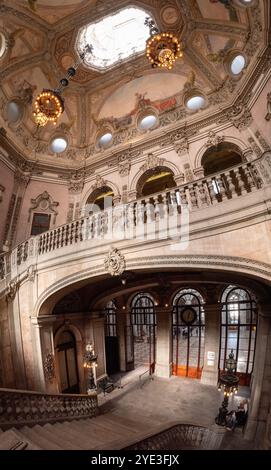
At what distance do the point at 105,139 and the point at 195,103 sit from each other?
189 inches

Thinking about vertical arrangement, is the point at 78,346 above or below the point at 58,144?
below

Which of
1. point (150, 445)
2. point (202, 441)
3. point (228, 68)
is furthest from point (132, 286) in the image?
point (228, 68)

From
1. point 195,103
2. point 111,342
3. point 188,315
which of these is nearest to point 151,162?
point 195,103

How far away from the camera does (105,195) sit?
41.6 feet

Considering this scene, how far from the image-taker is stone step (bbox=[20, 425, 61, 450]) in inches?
150

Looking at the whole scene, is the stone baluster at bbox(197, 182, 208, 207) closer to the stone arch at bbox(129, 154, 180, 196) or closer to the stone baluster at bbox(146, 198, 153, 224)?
the stone baluster at bbox(146, 198, 153, 224)

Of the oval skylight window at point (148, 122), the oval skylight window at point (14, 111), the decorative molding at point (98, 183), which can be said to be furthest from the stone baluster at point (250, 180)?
the oval skylight window at point (14, 111)

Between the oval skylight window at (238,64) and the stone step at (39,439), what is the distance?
1236cm

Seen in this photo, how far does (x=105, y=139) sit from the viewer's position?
1275cm

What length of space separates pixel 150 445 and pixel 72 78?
1429 cm

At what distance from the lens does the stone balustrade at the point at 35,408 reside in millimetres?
4518

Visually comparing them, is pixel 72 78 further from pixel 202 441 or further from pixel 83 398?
pixel 202 441

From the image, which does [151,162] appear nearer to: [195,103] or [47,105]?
[195,103]

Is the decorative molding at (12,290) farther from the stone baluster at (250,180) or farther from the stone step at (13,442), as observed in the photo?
the stone baluster at (250,180)
